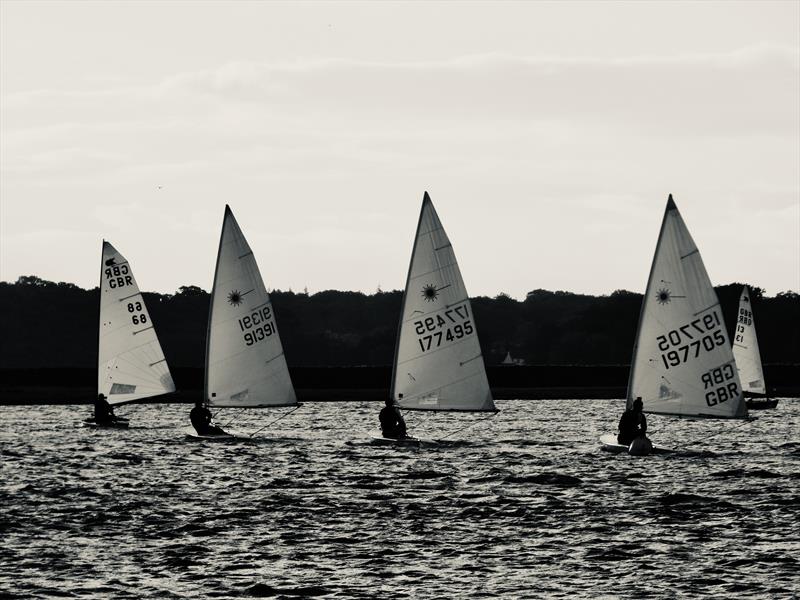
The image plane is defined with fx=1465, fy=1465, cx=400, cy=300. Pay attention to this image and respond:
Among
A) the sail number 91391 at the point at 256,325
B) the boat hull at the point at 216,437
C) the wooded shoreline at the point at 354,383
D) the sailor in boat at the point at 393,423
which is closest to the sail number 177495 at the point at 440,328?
the sailor in boat at the point at 393,423

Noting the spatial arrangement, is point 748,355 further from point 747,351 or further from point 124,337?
point 124,337

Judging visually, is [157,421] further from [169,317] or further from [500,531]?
[169,317]

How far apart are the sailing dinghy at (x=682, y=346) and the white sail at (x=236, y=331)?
52.0 ft

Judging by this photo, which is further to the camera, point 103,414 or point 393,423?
point 103,414

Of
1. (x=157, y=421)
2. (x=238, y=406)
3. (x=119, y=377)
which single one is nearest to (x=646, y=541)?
(x=238, y=406)

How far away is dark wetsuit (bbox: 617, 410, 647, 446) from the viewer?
147 ft

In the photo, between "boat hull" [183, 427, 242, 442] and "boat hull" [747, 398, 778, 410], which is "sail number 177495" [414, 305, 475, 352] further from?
"boat hull" [747, 398, 778, 410]

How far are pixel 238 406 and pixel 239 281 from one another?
15.2 ft

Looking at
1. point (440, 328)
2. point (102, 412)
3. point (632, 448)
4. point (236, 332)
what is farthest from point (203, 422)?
point (632, 448)

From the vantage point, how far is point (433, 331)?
48156mm

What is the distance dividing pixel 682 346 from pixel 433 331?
844 centimetres

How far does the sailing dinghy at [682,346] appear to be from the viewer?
4384 centimetres

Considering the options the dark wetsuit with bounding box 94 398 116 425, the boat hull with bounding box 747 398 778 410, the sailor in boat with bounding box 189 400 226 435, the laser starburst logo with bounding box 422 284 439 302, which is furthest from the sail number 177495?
the boat hull with bounding box 747 398 778 410

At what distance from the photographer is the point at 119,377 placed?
6456 cm
